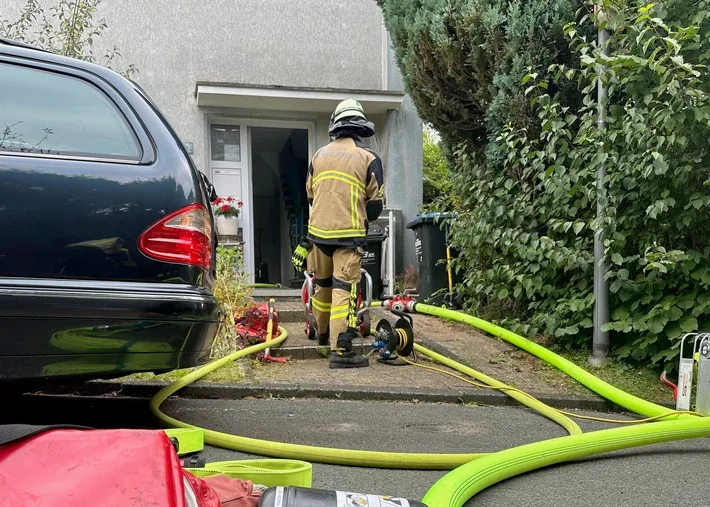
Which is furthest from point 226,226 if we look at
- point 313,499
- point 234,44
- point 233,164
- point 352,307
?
point 313,499

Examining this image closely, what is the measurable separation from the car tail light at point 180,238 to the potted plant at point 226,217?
5.99 metres

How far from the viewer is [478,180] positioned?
17.6ft

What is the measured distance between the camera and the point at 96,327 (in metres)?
2.15

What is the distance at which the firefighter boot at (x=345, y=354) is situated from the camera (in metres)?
4.36

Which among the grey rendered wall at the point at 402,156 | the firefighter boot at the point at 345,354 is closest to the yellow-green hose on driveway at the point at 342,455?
the firefighter boot at the point at 345,354

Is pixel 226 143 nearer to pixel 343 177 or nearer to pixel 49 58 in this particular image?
pixel 343 177

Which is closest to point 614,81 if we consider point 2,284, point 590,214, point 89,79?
point 590,214

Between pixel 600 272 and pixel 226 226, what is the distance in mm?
5592

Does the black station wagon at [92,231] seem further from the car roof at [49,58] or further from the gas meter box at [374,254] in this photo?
the gas meter box at [374,254]

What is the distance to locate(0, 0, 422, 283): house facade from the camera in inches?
315

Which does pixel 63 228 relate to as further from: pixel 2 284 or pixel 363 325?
pixel 363 325

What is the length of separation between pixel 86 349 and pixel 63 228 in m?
0.47

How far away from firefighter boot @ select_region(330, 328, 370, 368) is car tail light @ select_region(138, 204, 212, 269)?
2045 mm

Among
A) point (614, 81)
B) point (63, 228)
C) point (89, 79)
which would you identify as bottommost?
point (63, 228)
